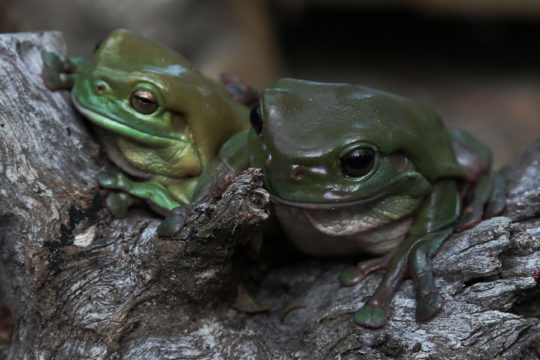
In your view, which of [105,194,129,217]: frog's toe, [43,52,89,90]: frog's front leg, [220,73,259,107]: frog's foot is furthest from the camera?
[220,73,259,107]: frog's foot

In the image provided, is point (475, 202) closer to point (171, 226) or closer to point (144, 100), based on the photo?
point (171, 226)

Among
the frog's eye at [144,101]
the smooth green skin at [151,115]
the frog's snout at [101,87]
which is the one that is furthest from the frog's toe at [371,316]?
the frog's snout at [101,87]

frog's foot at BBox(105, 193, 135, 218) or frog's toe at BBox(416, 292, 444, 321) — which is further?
frog's foot at BBox(105, 193, 135, 218)

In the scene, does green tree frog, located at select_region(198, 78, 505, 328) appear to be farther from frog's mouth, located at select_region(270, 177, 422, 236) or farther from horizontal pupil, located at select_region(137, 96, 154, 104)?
horizontal pupil, located at select_region(137, 96, 154, 104)

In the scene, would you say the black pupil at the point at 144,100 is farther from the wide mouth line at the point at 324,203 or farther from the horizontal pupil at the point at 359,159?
the horizontal pupil at the point at 359,159

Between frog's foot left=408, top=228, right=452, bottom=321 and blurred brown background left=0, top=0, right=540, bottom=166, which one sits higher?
blurred brown background left=0, top=0, right=540, bottom=166

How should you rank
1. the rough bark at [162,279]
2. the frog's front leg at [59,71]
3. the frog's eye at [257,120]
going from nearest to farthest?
the rough bark at [162,279]
the frog's eye at [257,120]
the frog's front leg at [59,71]

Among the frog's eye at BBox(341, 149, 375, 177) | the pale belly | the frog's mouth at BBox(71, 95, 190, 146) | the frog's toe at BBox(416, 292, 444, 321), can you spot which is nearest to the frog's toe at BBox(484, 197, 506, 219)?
the pale belly
